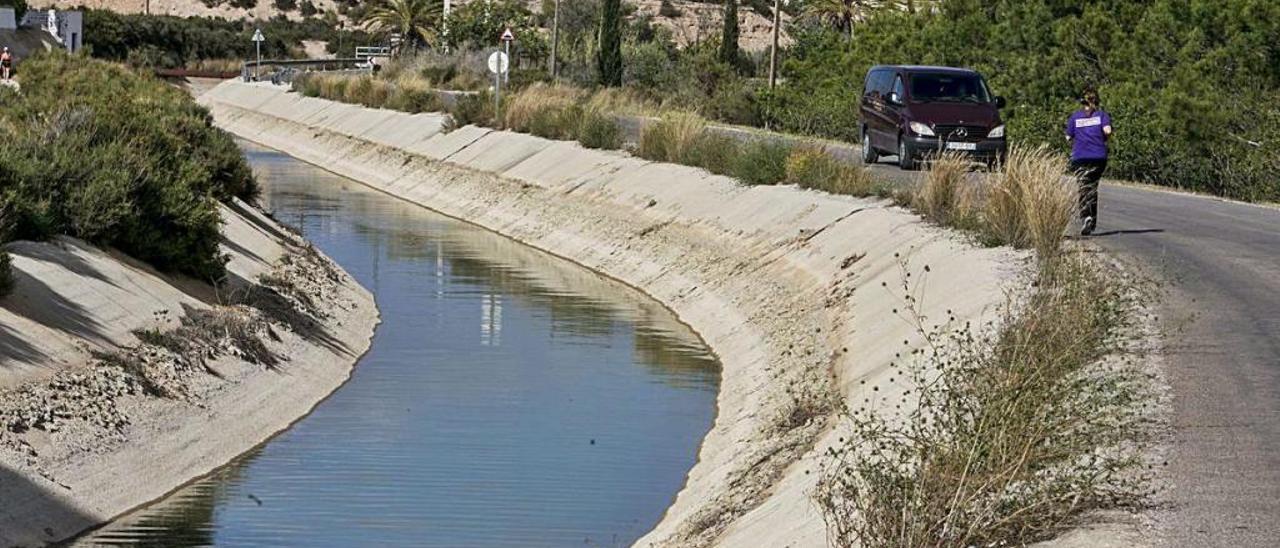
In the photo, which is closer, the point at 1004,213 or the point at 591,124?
the point at 1004,213

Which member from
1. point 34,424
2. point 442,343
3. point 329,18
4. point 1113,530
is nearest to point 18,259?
point 34,424

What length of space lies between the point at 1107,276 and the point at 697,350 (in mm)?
8402

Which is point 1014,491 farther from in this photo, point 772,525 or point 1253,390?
point 1253,390

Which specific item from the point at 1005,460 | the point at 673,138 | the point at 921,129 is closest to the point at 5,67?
the point at 673,138

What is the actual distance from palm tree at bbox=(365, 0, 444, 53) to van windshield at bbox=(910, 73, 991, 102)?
271ft

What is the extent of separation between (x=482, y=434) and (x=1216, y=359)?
26.5 feet

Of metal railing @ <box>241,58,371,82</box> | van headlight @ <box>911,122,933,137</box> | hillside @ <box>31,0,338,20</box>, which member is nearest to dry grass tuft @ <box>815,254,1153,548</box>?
van headlight @ <box>911,122,933,137</box>

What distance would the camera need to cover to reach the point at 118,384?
65.3ft

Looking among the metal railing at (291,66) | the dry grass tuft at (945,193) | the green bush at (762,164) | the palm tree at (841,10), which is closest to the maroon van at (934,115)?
the green bush at (762,164)

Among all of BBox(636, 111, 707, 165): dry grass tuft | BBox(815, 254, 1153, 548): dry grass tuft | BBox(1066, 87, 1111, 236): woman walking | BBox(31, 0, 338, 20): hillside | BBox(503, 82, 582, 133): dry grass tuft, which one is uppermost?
BBox(1066, 87, 1111, 236): woman walking

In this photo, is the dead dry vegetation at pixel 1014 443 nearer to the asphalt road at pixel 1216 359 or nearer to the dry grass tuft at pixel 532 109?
the asphalt road at pixel 1216 359

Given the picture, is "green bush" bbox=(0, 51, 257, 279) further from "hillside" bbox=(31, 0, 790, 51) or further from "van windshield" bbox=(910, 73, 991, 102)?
"hillside" bbox=(31, 0, 790, 51)

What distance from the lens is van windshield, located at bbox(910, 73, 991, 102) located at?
1516 inches

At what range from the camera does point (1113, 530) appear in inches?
419
